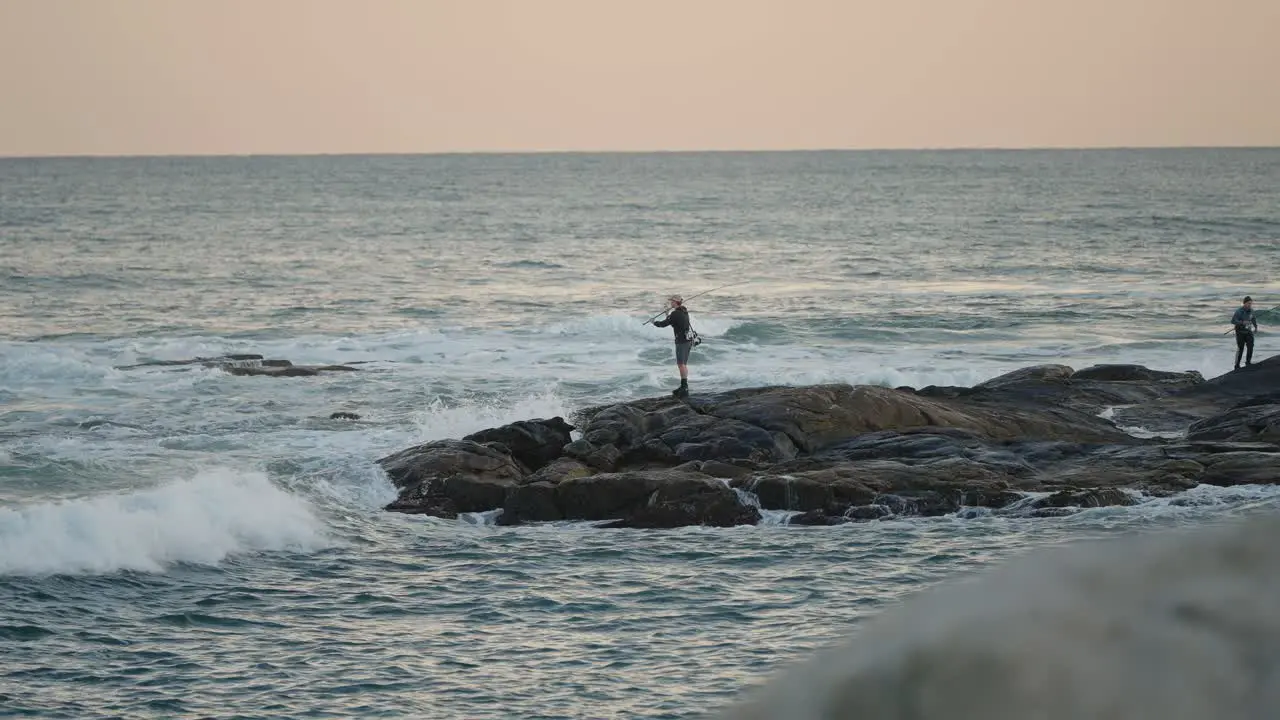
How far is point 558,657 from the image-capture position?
40.3ft

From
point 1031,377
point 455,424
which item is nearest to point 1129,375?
point 1031,377

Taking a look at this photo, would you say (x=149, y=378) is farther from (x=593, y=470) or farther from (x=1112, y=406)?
(x=1112, y=406)

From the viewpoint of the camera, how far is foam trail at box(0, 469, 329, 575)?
15.6 meters

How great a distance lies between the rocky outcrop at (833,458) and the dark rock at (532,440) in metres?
0.02

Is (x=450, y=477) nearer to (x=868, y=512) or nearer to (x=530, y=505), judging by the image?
(x=530, y=505)

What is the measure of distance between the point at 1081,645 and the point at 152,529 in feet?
53.1

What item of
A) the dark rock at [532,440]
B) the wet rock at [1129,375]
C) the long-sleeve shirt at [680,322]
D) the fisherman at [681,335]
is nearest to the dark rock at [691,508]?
the dark rock at [532,440]

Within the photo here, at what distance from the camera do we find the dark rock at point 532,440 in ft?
67.2

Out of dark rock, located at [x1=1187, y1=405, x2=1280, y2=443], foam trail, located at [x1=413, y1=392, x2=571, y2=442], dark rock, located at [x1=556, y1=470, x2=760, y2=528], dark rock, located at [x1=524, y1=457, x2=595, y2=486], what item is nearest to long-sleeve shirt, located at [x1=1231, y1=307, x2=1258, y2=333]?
dark rock, located at [x1=1187, y1=405, x2=1280, y2=443]

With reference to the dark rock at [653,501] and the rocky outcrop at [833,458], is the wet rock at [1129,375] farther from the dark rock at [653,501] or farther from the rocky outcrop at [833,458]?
the dark rock at [653,501]

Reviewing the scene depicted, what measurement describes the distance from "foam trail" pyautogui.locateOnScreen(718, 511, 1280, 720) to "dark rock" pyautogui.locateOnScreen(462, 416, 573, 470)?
19.1 metres

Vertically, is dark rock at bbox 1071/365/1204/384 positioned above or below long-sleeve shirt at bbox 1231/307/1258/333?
below

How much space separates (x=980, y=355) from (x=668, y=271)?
26359 millimetres

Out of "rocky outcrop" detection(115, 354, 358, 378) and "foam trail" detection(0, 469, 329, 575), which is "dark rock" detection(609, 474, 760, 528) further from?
"rocky outcrop" detection(115, 354, 358, 378)
